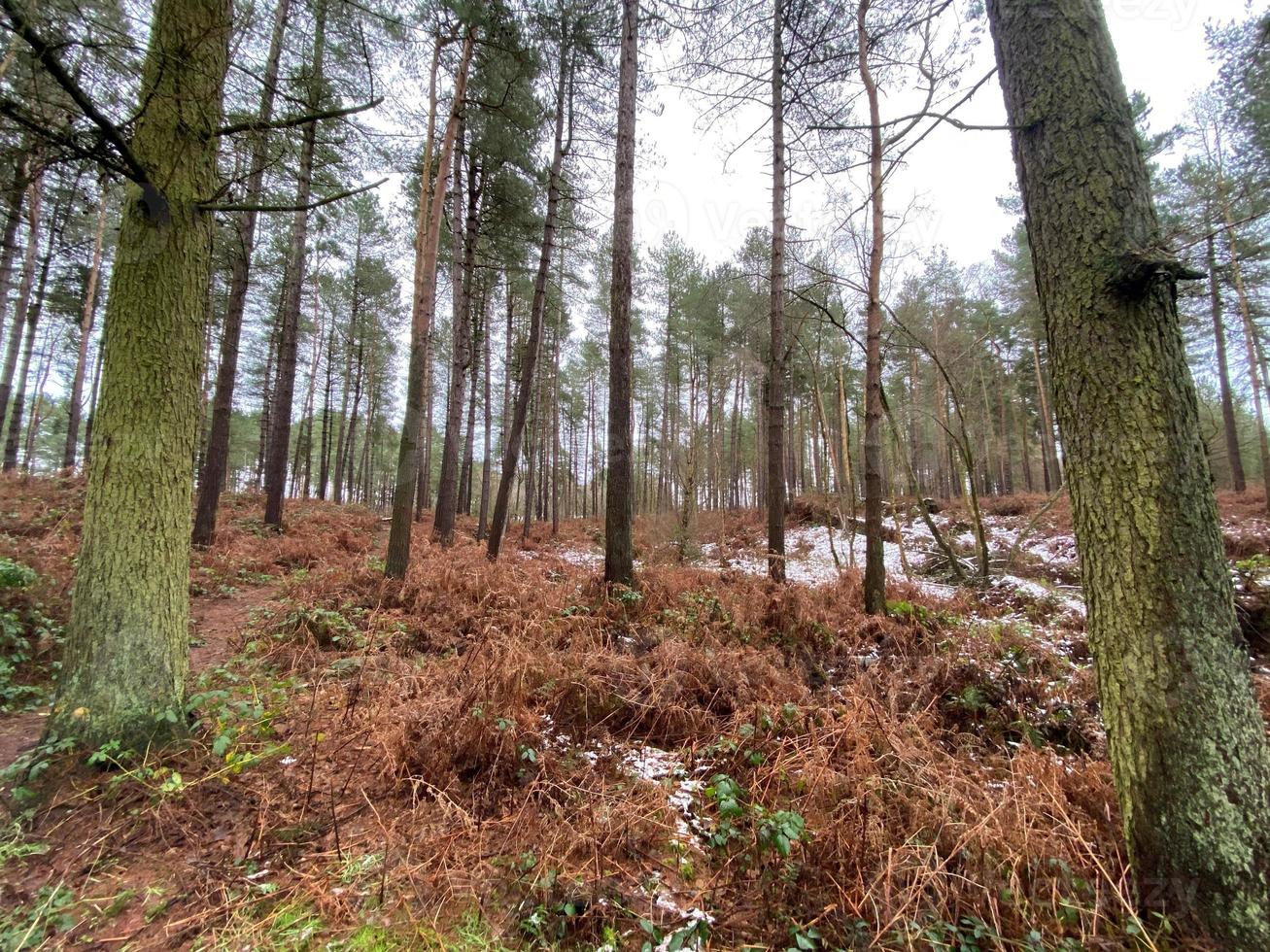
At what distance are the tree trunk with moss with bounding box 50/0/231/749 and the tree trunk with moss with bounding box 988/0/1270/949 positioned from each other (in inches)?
174

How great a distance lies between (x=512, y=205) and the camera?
1127cm

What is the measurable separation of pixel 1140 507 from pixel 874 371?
4661mm

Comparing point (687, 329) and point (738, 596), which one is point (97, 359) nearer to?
point (687, 329)

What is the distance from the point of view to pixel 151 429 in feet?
8.77

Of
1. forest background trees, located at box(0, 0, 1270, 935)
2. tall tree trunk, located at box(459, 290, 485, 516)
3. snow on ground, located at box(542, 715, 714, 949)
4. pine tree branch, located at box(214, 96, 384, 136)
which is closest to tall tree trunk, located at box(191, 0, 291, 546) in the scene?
forest background trees, located at box(0, 0, 1270, 935)

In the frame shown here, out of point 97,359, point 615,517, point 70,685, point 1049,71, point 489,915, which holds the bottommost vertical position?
point 489,915

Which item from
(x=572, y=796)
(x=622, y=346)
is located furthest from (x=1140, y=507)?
(x=622, y=346)

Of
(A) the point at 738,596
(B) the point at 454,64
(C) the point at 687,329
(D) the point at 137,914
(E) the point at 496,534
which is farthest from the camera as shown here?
(C) the point at 687,329

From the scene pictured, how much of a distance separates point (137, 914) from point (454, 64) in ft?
35.8

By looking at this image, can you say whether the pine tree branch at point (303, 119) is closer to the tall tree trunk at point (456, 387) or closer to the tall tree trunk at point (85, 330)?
the tall tree trunk at point (456, 387)

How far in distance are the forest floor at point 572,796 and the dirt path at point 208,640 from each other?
5cm

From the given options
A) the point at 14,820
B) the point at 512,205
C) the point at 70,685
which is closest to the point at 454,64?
the point at 512,205

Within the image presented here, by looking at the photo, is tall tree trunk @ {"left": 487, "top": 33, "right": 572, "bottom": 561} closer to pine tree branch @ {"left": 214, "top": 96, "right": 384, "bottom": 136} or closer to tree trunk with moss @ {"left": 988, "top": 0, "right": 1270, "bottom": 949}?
pine tree branch @ {"left": 214, "top": 96, "right": 384, "bottom": 136}

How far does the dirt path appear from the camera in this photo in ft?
9.12
